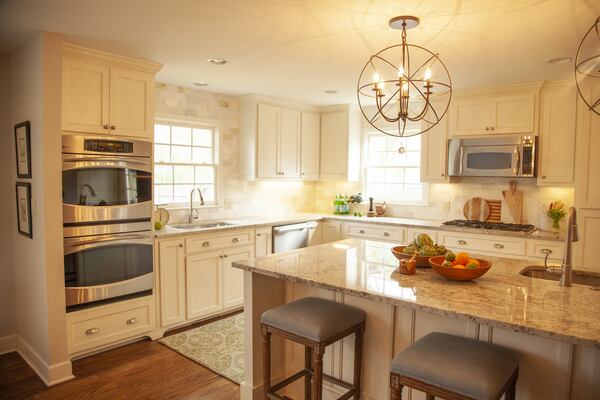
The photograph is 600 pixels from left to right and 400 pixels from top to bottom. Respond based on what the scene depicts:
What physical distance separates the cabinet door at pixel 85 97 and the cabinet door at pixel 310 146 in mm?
2672

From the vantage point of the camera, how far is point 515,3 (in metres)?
2.22

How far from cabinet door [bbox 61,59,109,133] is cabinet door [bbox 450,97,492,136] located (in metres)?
3.35

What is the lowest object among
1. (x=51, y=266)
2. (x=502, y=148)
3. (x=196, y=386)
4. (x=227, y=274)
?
(x=196, y=386)

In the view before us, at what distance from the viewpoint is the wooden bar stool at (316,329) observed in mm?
2014

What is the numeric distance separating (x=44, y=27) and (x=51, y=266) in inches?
62.6

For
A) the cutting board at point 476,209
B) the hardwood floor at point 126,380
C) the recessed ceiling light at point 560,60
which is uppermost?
the recessed ceiling light at point 560,60

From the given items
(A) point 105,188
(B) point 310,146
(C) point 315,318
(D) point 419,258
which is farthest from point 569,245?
(B) point 310,146

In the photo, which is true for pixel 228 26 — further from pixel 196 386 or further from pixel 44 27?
pixel 196 386

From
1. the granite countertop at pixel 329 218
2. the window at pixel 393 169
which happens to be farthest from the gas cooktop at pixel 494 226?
the window at pixel 393 169

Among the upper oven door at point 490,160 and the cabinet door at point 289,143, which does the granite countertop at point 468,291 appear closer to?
the upper oven door at point 490,160

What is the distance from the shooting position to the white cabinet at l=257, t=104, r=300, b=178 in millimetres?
4879

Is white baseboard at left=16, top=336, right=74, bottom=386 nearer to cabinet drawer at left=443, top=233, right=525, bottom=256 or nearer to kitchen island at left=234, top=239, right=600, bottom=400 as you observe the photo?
kitchen island at left=234, top=239, right=600, bottom=400

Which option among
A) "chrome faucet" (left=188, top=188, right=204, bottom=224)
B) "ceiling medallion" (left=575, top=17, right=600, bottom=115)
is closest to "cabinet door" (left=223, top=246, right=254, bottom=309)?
"chrome faucet" (left=188, top=188, right=204, bottom=224)

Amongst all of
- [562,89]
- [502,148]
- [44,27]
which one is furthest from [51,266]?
[562,89]
